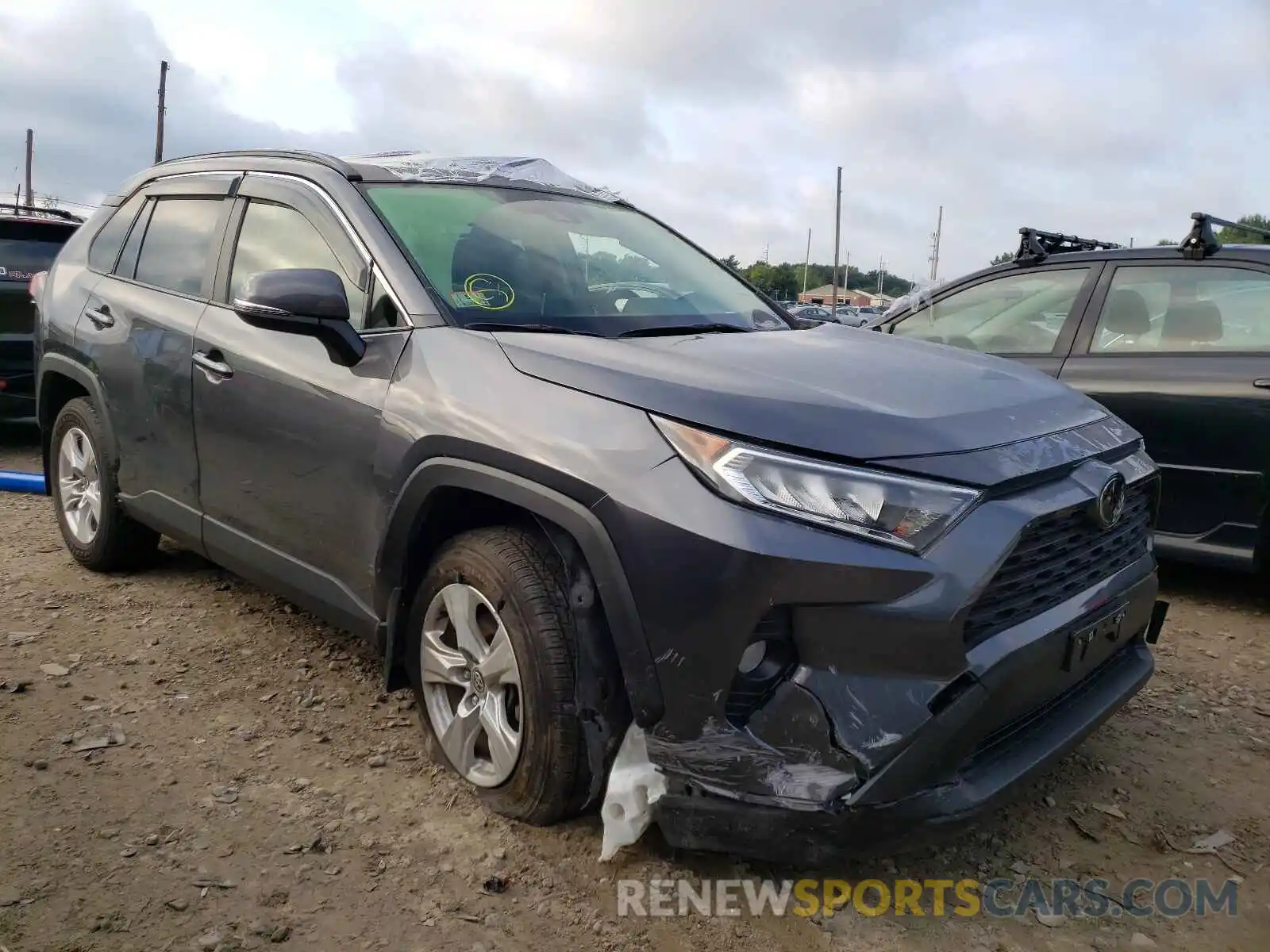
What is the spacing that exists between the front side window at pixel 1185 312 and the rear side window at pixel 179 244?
387 centimetres

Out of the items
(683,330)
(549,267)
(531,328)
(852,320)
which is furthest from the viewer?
(852,320)

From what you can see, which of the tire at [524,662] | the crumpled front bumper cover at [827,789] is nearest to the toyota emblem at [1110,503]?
the crumpled front bumper cover at [827,789]

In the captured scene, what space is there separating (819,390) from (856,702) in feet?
2.37

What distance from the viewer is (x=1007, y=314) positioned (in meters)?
5.01

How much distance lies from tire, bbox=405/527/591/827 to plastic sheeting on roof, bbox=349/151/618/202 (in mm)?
1386

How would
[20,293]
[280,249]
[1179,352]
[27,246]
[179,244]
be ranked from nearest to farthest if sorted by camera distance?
[280,249], [179,244], [1179,352], [20,293], [27,246]

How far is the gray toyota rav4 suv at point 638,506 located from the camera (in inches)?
77.5

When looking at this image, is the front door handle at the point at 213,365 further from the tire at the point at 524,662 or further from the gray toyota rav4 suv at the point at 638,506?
the tire at the point at 524,662

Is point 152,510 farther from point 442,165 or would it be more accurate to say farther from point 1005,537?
point 1005,537

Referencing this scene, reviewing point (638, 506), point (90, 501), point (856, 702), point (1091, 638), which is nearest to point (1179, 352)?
point (1091, 638)

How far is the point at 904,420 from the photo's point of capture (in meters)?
2.16

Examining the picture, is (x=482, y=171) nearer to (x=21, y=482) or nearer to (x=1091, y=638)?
(x=1091, y=638)

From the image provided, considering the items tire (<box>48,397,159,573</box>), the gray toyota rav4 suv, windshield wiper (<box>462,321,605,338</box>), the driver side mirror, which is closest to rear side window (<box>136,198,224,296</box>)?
the gray toyota rav4 suv

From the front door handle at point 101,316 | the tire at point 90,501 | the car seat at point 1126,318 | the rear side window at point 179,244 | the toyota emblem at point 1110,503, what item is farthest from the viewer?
the car seat at point 1126,318
